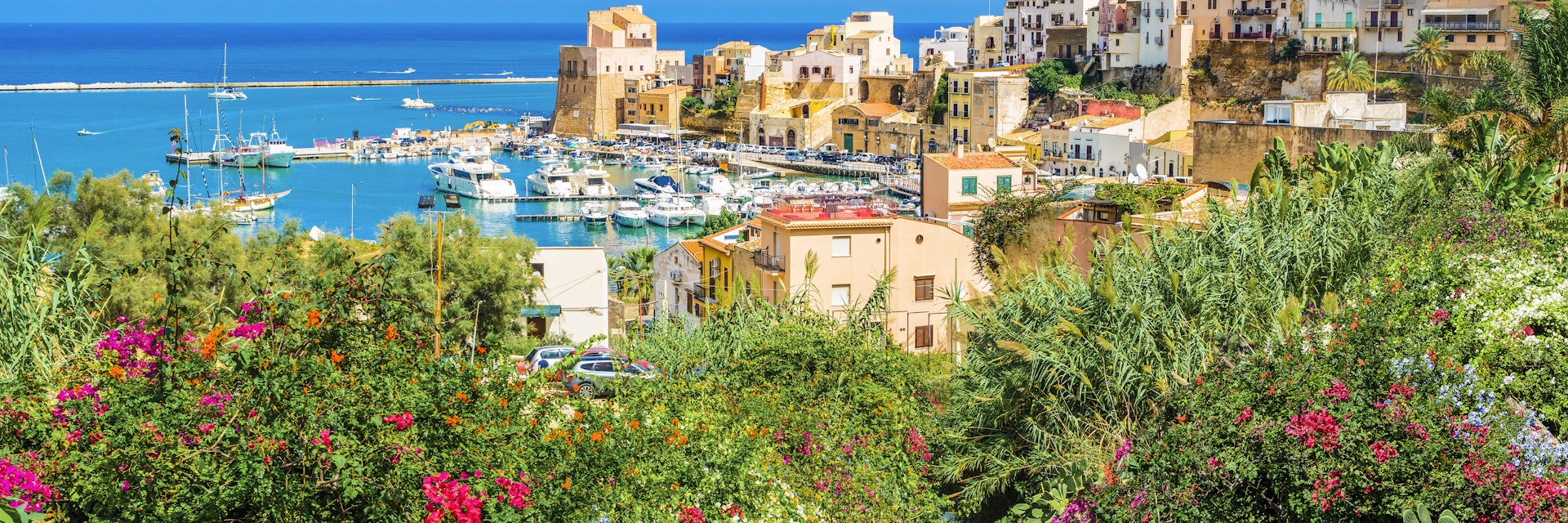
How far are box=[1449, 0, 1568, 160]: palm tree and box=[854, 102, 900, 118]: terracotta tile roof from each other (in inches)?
2016

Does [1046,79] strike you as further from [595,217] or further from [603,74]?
[603,74]

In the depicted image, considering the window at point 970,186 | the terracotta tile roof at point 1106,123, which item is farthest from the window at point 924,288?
the terracotta tile roof at point 1106,123

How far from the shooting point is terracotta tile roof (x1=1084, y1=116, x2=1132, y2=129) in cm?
4538

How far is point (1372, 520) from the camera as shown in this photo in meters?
5.22

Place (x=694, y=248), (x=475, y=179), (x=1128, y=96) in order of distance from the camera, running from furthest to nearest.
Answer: (x=475, y=179) → (x=1128, y=96) → (x=694, y=248)

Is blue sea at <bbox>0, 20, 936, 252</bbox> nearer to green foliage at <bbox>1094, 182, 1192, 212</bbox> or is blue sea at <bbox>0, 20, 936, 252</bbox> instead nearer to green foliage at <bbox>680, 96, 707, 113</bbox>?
green foliage at <bbox>680, 96, 707, 113</bbox>

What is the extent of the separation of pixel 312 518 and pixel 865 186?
4791cm

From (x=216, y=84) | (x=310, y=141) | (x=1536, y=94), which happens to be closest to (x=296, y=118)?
(x=216, y=84)

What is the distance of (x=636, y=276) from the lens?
21.5m

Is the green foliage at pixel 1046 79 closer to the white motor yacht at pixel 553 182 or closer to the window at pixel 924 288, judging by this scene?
the white motor yacht at pixel 553 182

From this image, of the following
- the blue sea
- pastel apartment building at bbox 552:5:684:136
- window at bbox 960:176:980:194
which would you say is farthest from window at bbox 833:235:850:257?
pastel apartment building at bbox 552:5:684:136

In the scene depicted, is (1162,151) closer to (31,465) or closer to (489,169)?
(489,169)

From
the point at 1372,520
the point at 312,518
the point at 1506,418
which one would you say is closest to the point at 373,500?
the point at 312,518

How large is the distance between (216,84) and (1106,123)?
220ft
